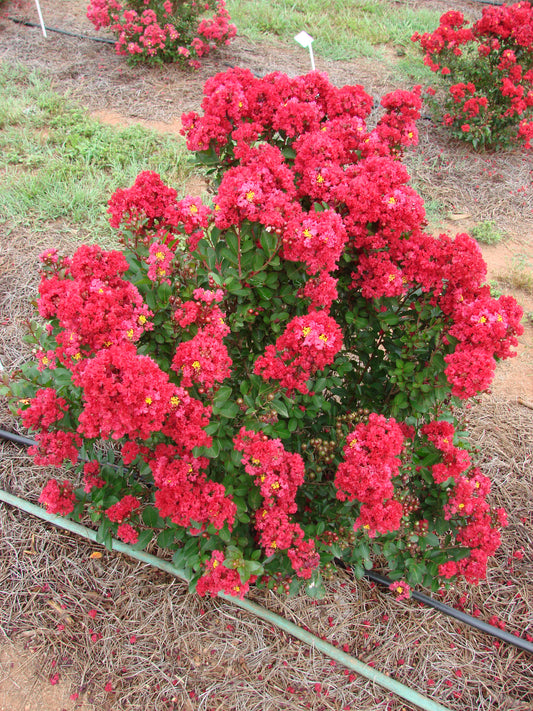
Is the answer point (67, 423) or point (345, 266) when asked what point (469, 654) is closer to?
point (345, 266)

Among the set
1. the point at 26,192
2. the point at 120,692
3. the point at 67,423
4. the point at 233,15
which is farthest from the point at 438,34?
the point at 120,692

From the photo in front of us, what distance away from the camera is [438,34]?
14.7 feet

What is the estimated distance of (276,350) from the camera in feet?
5.07

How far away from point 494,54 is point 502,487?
3925 mm

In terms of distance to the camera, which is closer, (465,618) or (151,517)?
(151,517)

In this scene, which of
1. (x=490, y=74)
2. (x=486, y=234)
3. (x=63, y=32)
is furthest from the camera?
(x=63, y=32)

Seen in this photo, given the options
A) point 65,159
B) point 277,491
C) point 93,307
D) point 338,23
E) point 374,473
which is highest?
point 338,23

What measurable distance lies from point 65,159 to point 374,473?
3907 mm

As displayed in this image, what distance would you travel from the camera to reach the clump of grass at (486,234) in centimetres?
394

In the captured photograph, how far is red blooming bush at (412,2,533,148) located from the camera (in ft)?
13.7

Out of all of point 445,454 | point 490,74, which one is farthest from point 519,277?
point 445,454

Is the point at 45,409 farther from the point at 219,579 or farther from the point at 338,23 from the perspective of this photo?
the point at 338,23

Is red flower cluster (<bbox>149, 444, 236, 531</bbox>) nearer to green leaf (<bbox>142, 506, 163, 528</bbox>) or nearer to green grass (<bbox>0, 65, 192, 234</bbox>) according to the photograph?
green leaf (<bbox>142, 506, 163, 528</bbox>)

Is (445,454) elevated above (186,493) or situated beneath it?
situated beneath
